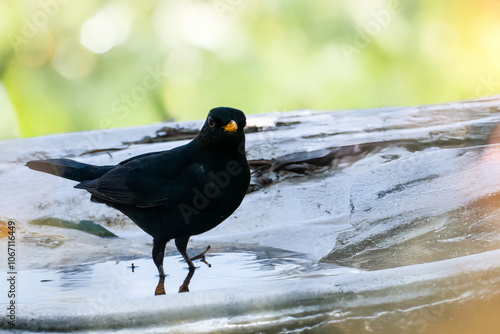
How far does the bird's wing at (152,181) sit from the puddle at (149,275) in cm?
25

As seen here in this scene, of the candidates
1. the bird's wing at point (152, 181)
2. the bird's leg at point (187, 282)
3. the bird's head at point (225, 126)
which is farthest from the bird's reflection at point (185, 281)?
the bird's head at point (225, 126)

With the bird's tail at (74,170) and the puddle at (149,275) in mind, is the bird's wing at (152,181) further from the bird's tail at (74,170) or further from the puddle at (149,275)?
the puddle at (149,275)

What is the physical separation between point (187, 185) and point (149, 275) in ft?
1.09

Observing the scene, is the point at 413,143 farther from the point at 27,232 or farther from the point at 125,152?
the point at 27,232

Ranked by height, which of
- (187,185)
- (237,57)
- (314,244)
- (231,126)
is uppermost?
(237,57)

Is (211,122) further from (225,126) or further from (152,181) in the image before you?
(152,181)

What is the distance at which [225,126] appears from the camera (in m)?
1.96

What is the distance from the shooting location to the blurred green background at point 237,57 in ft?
11.0

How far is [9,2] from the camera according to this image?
11.0 feet

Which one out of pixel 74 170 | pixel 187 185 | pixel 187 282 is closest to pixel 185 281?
pixel 187 282

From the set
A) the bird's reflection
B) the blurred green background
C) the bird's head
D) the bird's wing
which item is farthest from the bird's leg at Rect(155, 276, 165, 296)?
the blurred green background

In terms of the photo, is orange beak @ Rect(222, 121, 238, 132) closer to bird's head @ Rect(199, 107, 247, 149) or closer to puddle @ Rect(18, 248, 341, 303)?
bird's head @ Rect(199, 107, 247, 149)

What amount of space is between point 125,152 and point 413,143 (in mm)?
1397

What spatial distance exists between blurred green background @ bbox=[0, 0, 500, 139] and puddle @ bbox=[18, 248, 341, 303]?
1.38 metres
